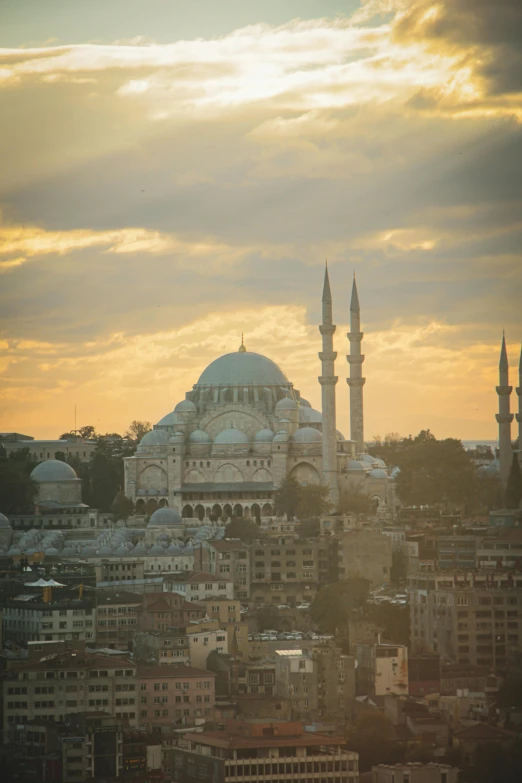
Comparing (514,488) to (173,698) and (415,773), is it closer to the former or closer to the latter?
(173,698)

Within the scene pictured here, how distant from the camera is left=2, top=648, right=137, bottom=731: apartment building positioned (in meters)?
51.6

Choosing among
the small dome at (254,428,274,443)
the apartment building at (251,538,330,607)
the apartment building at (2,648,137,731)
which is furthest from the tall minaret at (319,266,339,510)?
the apartment building at (2,648,137,731)

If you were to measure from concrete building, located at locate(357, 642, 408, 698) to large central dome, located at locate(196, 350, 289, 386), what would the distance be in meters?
39.0

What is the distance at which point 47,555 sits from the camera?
74875 mm

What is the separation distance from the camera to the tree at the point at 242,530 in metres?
74.9

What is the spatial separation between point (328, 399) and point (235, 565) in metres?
17.3

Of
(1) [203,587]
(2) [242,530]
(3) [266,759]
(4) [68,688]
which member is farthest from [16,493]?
(3) [266,759]

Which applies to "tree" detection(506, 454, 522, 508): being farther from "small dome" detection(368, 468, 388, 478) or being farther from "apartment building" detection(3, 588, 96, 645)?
"apartment building" detection(3, 588, 96, 645)

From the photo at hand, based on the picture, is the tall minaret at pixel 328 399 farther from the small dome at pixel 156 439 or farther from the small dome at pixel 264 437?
the small dome at pixel 156 439

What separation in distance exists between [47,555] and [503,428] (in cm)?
2056

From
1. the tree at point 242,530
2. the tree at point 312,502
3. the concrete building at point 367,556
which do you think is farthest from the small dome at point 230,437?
the concrete building at point 367,556

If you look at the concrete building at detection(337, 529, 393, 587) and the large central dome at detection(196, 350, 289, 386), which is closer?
the concrete building at detection(337, 529, 393, 587)

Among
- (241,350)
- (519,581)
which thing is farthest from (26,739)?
(241,350)

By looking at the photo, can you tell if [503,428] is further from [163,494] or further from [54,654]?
[54,654]
